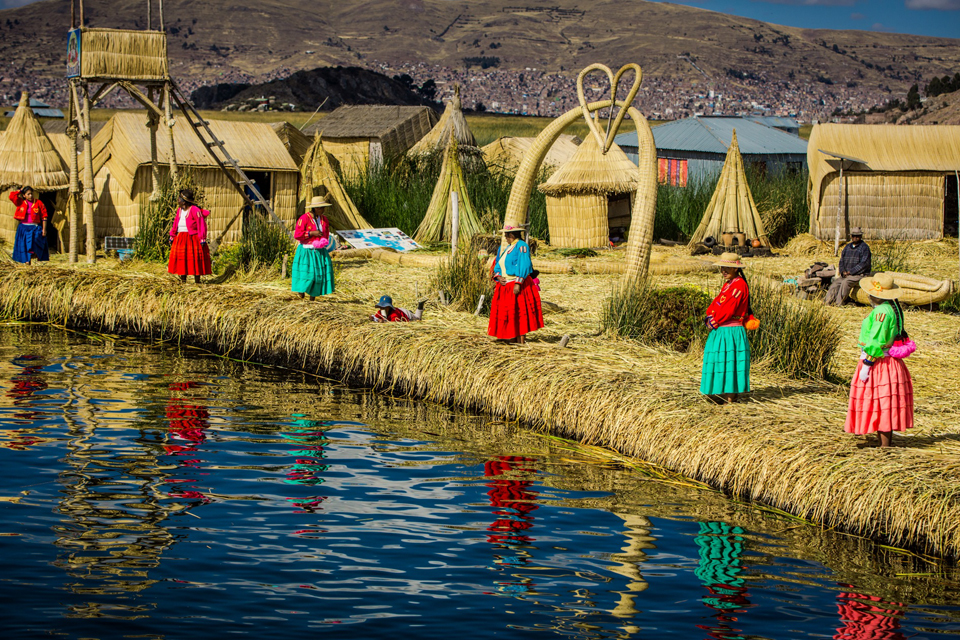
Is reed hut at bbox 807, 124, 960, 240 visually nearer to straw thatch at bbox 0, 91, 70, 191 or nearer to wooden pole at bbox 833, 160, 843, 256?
wooden pole at bbox 833, 160, 843, 256

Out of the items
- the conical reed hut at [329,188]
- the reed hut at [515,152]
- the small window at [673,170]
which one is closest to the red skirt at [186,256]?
the conical reed hut at [329,188]

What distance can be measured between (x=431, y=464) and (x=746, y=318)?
2726mm

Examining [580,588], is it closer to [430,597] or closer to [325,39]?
[430,597]

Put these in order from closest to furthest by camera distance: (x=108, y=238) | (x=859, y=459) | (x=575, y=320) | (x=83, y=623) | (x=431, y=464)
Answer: (x=83, y=623)
(x=859, y=459)
(x=431, y=464)
(x=575, y=320)
(x=108, y=238)

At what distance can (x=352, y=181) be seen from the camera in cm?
2156

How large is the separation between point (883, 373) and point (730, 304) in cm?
140

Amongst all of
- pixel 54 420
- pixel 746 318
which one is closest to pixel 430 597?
pixel 746 318

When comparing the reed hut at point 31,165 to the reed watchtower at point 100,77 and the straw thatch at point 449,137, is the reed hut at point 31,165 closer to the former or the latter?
the reed watchtower at point 100,77

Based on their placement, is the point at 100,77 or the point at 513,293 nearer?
the point at 513,293

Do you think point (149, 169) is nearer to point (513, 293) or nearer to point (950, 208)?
point (513, 293)

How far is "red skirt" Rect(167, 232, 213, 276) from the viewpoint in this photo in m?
13.3

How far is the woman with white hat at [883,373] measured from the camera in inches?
282

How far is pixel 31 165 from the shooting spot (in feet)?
57.7

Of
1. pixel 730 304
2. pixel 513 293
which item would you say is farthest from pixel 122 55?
pixel 730 304
